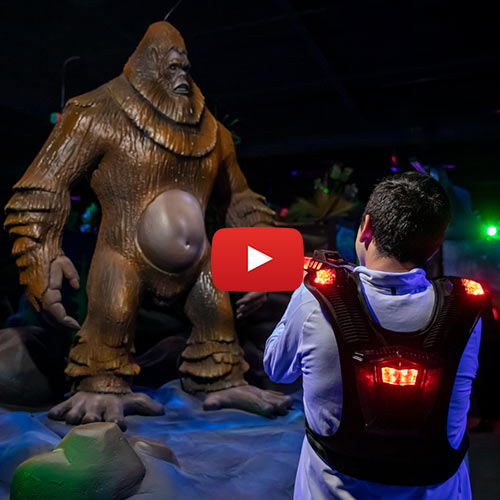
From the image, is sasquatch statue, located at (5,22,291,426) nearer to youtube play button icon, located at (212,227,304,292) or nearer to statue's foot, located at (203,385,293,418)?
statue's foot, located at (203,385,293,418)

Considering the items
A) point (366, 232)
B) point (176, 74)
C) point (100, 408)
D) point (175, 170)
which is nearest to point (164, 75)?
point (176, 74)

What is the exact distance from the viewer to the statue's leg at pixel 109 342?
6.29 feet

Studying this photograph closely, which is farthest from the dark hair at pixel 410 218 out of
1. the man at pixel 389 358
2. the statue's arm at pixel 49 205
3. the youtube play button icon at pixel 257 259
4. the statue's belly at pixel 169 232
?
the statue's arm at pixel 49 205

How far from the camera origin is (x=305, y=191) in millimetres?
4156

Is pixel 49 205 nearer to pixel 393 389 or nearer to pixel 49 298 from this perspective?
pixel 49 298

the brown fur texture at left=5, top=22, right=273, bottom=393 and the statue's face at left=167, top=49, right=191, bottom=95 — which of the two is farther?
the statue's face at left=167, top=49, right=191, bottom=95

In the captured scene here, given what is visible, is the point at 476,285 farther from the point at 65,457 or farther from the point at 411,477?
the point at 65,457

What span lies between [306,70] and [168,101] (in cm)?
168

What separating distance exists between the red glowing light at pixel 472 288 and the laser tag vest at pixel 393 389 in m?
0.04

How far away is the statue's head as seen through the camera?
2.07 metres

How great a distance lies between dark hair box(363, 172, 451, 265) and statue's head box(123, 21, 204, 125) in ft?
4.52

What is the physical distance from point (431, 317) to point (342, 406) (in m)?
0.20

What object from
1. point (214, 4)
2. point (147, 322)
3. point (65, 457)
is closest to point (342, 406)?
point (65, 457)

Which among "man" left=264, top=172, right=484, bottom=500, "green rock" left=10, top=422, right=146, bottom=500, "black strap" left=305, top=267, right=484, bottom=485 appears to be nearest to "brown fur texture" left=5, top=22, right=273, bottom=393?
"green rock" left=10, top=422, right=146, bottom=500
